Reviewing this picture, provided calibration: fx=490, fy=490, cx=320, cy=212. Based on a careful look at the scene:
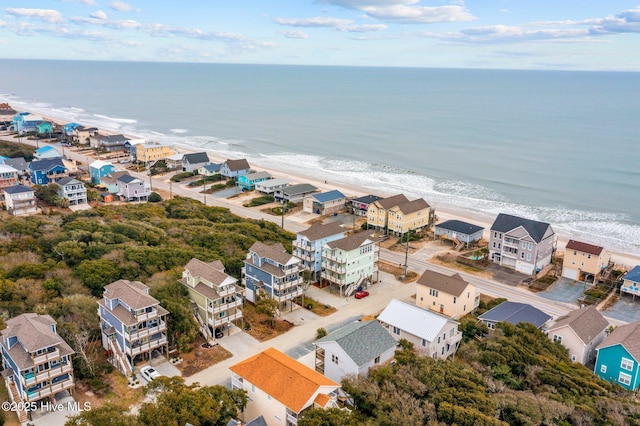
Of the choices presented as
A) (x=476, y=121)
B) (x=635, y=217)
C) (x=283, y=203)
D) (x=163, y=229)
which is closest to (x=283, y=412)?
(x=163, y=229)

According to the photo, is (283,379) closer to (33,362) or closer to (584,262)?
(33,362)

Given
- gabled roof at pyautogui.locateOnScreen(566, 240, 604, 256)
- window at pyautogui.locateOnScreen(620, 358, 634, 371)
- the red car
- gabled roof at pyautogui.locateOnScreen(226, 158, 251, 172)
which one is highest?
gabled roof at pyautogui.locateOnScreen(226, 158, 251, 172)

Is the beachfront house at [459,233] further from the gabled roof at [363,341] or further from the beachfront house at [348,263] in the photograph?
the gabled roof at [363,341]

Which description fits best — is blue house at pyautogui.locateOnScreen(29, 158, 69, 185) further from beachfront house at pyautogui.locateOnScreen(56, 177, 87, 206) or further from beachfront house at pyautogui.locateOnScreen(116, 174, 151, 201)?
beachfront house at pyautogui.locateOnScreen(116, 174, 151, 201)

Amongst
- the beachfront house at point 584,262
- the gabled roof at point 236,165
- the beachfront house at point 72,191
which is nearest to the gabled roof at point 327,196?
the gabled roof at point 236,165

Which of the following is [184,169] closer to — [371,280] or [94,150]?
[94,150]

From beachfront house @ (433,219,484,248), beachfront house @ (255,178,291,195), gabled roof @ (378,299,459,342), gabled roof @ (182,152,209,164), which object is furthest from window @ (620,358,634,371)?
gabled roof @ (182,152,209,164)

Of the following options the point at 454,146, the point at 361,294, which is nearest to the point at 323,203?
the point at 361,294
